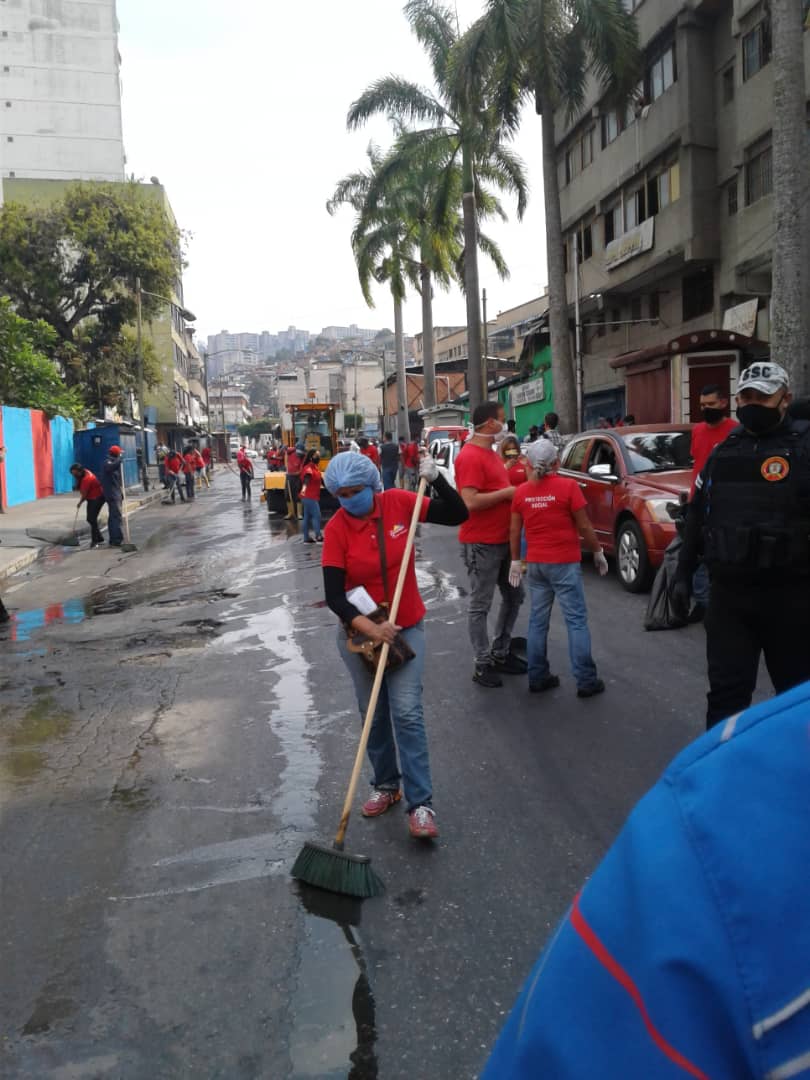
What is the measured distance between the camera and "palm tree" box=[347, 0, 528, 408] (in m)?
28.1

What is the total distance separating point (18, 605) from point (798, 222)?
11.3 meters

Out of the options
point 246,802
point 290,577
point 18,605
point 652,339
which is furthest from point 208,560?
point 652,339

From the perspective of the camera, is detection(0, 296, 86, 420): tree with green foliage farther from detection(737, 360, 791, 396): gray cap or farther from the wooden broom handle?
detection(737, 360, 791, 396): gray cap

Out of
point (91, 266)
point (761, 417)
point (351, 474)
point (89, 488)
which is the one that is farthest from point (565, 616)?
point (91, 266)

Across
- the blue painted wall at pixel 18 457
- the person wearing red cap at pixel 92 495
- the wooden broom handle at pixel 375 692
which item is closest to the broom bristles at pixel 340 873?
the wooden broom handle at pixel 375 692

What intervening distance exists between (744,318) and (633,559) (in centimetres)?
1480

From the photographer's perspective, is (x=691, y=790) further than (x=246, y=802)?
No

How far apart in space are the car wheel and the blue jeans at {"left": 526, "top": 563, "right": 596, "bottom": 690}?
134 inches

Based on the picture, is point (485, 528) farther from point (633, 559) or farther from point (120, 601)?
point (120, 601)

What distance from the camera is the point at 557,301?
2302 centimetres

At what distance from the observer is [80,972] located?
3.27 meters

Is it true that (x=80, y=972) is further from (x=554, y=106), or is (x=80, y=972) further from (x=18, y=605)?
(x=554, y=106)

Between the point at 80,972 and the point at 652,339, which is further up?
the point at 652,339

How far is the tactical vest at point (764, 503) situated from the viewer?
3.85 m
